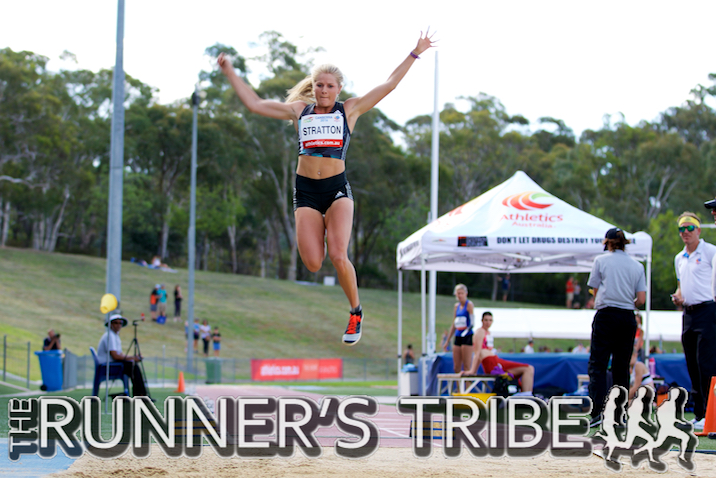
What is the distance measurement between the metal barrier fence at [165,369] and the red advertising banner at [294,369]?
20.3 inches

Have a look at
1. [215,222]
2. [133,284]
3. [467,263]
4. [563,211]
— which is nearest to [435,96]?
[467,263]

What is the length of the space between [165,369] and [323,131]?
20072 mm

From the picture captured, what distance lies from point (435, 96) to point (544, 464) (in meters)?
11.1

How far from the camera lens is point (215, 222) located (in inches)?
2040

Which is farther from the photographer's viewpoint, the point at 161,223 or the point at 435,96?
the point at 161,223

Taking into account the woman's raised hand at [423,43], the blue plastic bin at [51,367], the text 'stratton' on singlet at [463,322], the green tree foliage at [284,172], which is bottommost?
the blue plastic bin at [51,367]

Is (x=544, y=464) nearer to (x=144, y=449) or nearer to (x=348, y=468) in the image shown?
(x=348, y=468)

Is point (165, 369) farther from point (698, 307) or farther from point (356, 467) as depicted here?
point (356, 467)

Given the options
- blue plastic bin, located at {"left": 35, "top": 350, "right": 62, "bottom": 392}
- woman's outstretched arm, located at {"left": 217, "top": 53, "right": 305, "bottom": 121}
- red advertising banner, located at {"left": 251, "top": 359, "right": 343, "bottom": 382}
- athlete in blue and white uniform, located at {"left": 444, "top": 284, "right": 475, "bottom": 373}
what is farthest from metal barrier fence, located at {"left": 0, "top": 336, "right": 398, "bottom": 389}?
woman's outstretched arm, located at {"left": 217, "top": 53, "right": 305, "bottom": 121}

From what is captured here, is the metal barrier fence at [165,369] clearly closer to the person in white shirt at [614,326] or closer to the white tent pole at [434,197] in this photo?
the white tent pole at [434,197]

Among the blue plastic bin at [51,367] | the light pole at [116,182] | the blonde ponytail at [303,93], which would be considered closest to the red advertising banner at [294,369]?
the blue plastic bin at [51,367]

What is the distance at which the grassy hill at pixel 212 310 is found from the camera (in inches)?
1223

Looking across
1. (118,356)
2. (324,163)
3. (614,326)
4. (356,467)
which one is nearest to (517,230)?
(614,326)

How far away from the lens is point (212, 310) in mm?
38344
